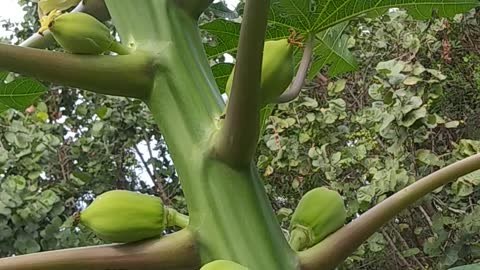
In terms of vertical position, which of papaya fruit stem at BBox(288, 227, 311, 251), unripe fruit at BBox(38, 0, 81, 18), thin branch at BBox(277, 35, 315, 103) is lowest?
papaya fruit stem at BBox(288, 227, 311, 251)

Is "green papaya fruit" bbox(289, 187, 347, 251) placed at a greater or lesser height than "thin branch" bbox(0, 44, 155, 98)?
lesser

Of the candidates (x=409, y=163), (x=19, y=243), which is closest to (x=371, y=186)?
(x=409, y=163)

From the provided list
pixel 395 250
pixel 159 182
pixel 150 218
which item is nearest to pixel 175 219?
pixel 150 218

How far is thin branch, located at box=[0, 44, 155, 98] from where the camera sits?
0.46 m

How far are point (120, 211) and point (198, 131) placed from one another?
0.07 metres

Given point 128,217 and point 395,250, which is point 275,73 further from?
point 395,250

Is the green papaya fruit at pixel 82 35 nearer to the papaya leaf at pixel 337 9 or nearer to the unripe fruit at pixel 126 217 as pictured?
the unripe fruit at pixel 126 217

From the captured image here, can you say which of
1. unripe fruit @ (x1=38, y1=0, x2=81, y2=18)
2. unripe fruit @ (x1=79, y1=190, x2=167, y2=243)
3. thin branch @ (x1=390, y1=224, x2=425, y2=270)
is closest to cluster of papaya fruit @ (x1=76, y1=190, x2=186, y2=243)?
unripe fruit @ (x1=79, y1=190, x2=167, y2=243)

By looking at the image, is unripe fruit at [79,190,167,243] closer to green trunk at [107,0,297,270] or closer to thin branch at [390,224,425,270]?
green trunk at [107,0,297,270]

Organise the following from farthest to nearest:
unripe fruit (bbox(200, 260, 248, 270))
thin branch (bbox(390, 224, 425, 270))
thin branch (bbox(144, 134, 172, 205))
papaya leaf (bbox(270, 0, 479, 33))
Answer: thin branch (bbox(144, 134, 172, 205))
thin branch (bbox(390, 224, 425, 270))
papaya leaf (bbox(270, 0, 479, 33))
unripe fruit (bbox(200, 260, 248, 270))

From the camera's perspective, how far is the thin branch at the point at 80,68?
46cm

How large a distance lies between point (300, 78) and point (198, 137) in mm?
154

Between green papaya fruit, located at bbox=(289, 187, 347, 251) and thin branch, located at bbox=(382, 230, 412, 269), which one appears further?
thin branch, located at bbox=(382, 230, 412, 269)

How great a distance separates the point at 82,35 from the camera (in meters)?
0.47
